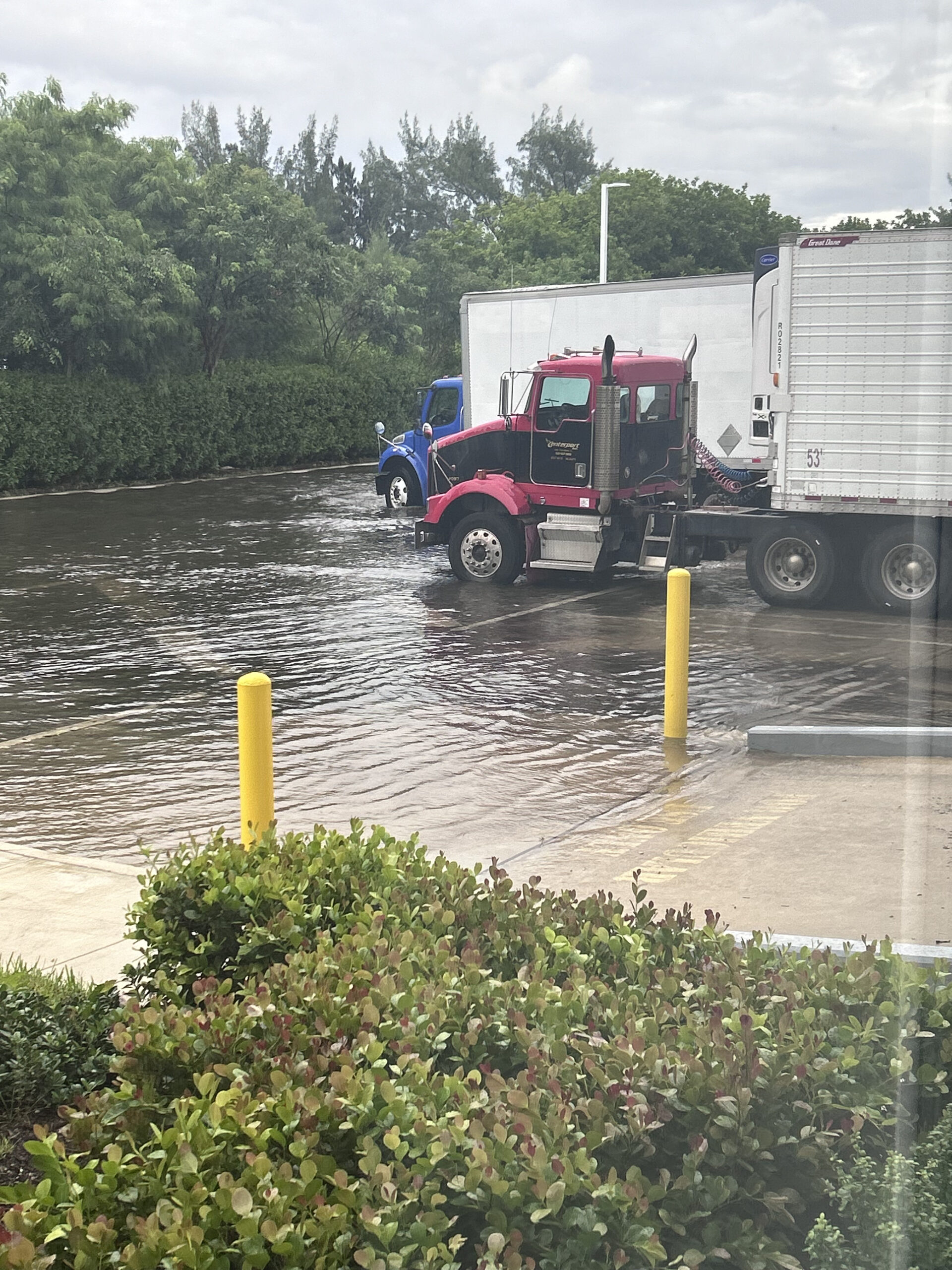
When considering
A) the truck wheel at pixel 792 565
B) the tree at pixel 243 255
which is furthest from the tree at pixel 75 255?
the truck wheel at pixel 792 565

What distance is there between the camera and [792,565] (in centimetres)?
1566

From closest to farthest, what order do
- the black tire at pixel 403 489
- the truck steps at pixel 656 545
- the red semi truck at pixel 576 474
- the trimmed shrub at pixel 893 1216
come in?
the trimmed shrub at pixel 893 1216 < the truck steps at pixel 656 545 < the red semi truck at pixel 576 474 < the black tire at pixel 403 489

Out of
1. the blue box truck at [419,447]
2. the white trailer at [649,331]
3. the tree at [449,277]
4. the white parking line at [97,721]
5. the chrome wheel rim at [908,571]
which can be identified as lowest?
the white parking line at [97,721]

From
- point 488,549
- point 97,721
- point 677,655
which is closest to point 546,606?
point 488,549

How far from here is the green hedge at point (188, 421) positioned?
29891mm

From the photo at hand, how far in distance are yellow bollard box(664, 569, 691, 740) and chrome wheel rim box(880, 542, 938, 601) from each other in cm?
540

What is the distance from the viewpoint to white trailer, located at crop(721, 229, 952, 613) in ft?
47.3

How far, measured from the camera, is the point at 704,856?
7328mm

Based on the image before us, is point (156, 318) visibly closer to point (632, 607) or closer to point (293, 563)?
point (293, 563)

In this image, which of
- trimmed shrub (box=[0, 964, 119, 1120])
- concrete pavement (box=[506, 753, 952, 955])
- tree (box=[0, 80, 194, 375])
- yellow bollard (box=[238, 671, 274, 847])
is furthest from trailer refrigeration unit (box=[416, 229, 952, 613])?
tree (box=[0, 80, 194, 375])

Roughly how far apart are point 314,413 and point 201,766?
30.1 meters

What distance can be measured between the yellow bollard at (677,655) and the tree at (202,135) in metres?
96.2

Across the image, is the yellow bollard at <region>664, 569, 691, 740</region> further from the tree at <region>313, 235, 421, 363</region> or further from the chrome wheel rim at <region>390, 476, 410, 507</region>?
the tree at <region>313, 235, 421, 363</region>

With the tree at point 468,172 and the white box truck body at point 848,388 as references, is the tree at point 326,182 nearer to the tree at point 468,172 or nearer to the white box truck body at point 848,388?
the tree at point 468,172
